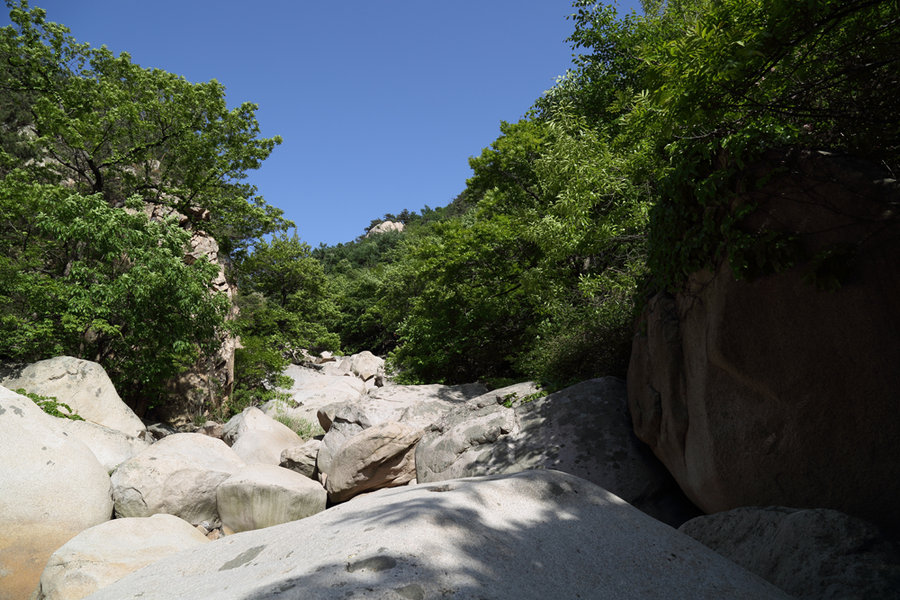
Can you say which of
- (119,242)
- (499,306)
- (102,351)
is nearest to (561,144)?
(499,306)

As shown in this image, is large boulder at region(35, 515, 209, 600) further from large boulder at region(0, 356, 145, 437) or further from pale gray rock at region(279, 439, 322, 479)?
large boulder at region(0, 356, 145, 437)

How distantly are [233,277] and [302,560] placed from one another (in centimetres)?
2045

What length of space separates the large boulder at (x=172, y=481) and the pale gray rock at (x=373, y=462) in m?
1.88

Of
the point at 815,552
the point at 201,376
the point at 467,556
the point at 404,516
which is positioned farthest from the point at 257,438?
the point at 815,552

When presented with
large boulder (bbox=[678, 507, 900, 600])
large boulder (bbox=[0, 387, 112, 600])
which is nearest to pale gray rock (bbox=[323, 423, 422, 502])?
large boulder (bbox=[0, 387, 112, 600])

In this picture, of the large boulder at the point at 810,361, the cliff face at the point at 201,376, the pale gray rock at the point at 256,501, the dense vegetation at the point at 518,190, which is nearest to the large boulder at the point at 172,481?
the pale gray rock at the point at 256,501

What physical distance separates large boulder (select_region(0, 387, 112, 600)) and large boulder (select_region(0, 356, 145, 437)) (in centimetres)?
335

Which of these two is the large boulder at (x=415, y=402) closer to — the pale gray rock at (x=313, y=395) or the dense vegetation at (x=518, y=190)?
the dense vegetation at (x=518, y=190)

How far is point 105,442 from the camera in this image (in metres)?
8.73

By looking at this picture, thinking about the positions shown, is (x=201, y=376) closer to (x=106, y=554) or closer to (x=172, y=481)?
(x=172, y=481)

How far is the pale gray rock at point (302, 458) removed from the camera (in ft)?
34.0

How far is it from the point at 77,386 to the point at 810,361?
12.6m

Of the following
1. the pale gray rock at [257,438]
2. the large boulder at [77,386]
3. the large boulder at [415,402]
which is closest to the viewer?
the large boulder at [77,386]

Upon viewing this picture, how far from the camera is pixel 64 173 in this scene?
15875 millimetres
